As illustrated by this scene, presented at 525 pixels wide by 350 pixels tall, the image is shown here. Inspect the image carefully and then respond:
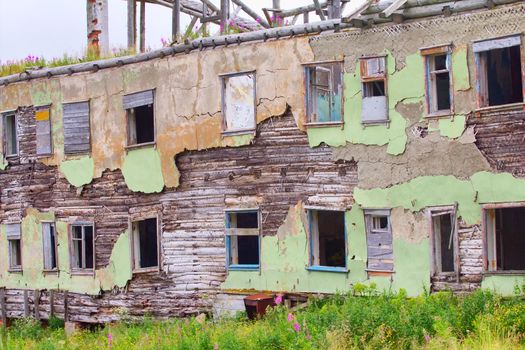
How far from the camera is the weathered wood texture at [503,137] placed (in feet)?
69.6

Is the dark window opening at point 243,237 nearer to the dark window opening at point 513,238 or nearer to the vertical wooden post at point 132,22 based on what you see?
the dark window opening at point 513,238

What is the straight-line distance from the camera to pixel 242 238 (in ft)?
89.5

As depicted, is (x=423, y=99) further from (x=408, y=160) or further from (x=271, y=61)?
(x=271, y=61)

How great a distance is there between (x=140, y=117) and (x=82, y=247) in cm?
364

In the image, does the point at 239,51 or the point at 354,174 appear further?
the point at 239,51

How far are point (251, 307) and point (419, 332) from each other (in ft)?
19.9

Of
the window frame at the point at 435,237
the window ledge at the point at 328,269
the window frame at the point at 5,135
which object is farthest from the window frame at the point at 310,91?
the window frame at the point at 5,135

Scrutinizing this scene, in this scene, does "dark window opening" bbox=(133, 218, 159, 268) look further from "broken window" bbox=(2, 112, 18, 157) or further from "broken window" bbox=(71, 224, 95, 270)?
"broken window" bbox=(2, 112, 18, 157)

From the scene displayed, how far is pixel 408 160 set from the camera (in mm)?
22641

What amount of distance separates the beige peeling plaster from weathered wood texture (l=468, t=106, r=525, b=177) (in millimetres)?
4234

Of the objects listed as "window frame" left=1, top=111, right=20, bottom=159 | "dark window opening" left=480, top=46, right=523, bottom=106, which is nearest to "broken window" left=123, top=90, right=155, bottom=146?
"window frame" left=1, top=111, right=20, bottom=159

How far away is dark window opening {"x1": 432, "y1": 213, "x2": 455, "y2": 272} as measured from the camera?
877 inches

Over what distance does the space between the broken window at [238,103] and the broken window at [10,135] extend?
746cm

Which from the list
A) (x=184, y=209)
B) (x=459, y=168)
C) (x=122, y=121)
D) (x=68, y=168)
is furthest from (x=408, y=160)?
(x=68, y=168)
